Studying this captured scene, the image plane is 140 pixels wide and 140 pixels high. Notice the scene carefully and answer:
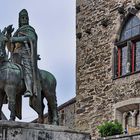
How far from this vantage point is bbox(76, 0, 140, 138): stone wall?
2239 centimetres

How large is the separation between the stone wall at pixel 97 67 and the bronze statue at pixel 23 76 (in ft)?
24.7

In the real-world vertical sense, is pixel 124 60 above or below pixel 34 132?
above

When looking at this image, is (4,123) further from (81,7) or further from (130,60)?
(81,7)

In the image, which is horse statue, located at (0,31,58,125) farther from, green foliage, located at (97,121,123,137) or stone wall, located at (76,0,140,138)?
stone wall, located at (76,0,140,138)

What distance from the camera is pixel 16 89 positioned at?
14.1 metres

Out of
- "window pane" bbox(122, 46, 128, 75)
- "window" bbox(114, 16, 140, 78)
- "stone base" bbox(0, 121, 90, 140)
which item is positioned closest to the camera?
"stone base" bbox(0, 121, 90, 140)

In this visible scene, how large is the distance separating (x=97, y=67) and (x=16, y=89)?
9.64 metres

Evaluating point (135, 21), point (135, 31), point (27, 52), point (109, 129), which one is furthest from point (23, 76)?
point (135, 21)

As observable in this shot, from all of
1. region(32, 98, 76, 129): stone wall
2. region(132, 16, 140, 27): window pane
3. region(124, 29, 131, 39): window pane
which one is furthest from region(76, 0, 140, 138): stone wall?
region(32, 98, 76, 129): stone wall

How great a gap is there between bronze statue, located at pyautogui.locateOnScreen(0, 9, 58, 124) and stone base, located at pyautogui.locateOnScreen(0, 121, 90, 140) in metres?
0.40

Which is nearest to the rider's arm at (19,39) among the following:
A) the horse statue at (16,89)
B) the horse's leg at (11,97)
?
the horse statue at (16,89)

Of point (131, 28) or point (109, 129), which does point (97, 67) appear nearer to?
point (131, 28)

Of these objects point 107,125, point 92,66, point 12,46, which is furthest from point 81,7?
point 12,46

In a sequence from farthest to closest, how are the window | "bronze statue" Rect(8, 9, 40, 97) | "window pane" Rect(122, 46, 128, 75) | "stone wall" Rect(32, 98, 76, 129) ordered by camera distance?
"stone wall" Rect(32, 98, 76, 129) → "window pane" Rect(122, 46, 128, 75) → the window → "bronze statue" Rect(8, 9, 40, 97)
